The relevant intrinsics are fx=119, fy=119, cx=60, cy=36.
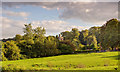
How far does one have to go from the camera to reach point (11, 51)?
62.2ft

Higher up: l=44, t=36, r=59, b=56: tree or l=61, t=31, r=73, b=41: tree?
l=61, t=31, r=73, b=41: tree

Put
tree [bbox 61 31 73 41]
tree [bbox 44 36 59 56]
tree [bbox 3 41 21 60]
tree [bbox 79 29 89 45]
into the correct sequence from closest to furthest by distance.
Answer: tree [bbox 3 41 21 60] → tree [bbox 44 36 59 56] → tree [bbox 61 31 73 41] → tree [bbox 79 29 89 45]

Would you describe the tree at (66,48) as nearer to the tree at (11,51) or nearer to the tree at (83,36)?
the tree at (83,36)

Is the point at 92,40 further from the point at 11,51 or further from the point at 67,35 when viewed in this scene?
the point at 11,51

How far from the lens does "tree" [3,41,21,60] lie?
18.7 meters

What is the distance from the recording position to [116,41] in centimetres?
1561

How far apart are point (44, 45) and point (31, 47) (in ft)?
7.33

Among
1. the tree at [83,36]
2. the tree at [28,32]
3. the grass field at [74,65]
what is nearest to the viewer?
the grass field at [74,65]

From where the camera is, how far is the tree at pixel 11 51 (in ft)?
61.3

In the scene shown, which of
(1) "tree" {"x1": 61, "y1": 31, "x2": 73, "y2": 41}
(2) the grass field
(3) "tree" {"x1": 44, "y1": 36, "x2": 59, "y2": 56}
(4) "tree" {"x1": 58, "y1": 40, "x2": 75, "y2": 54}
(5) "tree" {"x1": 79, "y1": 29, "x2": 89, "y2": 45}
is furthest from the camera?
(5) "tree" {"x1": 79, "y1": 29, "x2": 89, "y2": 45}

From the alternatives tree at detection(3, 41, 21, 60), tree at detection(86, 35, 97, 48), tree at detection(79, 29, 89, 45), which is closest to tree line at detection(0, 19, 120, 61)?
tree at detection(3, 41, 21, 60)

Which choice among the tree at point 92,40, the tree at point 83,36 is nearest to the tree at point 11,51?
the tree at point 83,36

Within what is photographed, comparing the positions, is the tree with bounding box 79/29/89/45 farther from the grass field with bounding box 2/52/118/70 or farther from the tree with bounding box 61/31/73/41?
the grass field with bounding box 2/52/118/70

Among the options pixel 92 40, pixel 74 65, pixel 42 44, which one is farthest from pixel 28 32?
pixel 92 40
